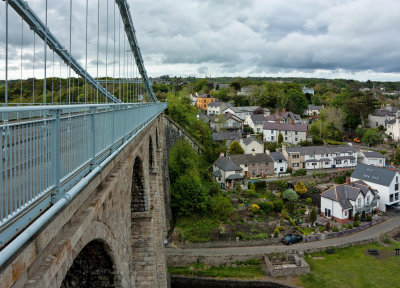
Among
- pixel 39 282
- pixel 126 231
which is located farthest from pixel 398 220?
pixel 39 282

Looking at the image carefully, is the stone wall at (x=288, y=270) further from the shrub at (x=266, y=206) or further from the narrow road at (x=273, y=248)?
the shrub at (x=266, y=206)

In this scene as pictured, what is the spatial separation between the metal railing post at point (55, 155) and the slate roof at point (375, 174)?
118 feet

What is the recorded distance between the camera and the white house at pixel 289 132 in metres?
51.6

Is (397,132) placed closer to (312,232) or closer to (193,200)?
(312,232)

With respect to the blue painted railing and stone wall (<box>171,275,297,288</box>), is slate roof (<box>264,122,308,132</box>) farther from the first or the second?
the blue painted railing

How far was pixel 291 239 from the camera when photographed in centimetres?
2448

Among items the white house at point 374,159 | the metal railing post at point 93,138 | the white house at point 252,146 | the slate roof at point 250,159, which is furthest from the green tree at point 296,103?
the metal railing post at point 93,138

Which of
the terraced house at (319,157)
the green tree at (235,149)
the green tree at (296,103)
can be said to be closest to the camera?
the terraced house at (319,157)

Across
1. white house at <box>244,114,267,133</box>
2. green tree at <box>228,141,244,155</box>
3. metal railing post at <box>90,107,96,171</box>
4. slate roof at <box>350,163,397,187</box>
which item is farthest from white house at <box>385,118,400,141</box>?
metal railing post at <box>90,107,96,171</box>

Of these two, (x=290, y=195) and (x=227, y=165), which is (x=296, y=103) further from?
(x=290, y=195)

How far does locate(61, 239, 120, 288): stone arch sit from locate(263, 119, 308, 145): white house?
4820 cm

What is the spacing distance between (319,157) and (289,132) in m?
9.61

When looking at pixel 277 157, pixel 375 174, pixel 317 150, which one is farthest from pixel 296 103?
pixel 375 174

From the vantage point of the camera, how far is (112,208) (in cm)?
557
